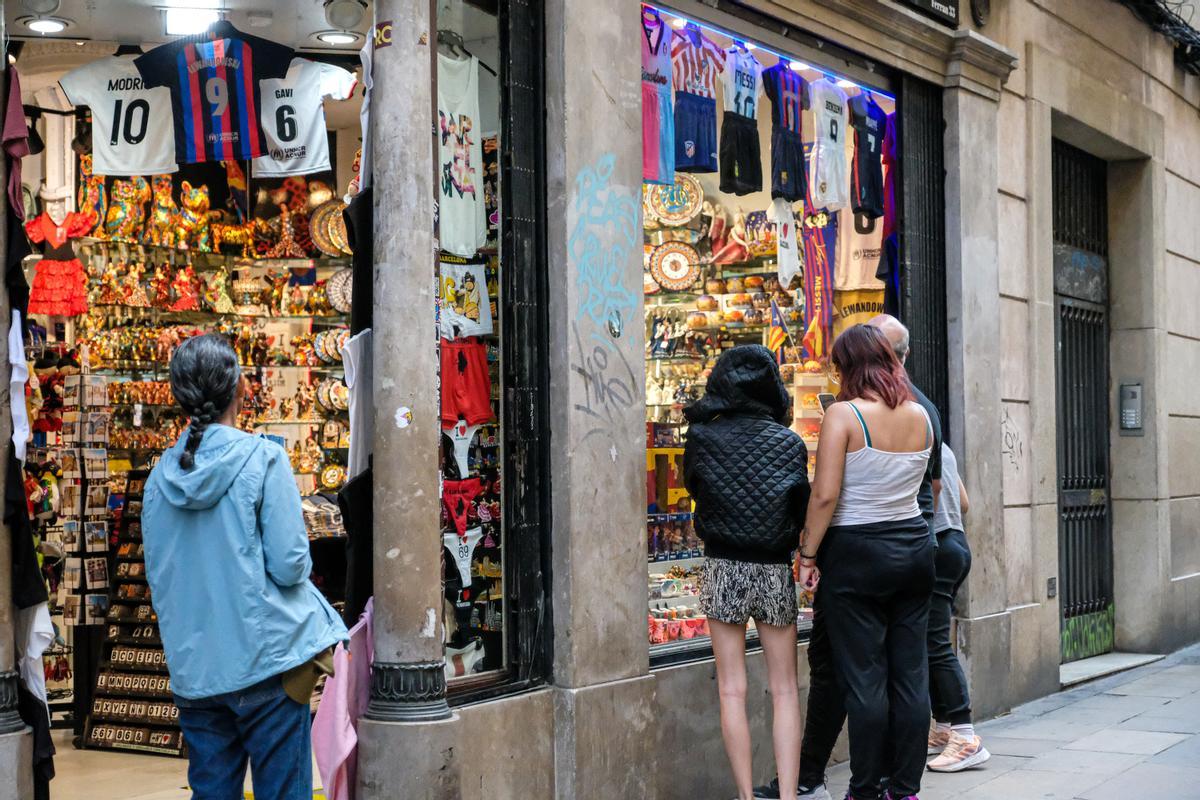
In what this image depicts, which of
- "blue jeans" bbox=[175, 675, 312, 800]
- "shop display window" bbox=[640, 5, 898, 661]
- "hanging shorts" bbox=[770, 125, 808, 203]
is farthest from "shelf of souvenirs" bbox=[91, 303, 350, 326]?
"blue jeans" bbox=[175, 675, 312, 800]

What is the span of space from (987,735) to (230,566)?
564 cm

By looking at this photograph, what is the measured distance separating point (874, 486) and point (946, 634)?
176 centimetres

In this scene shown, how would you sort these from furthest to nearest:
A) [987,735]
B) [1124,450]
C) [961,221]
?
[1124,450] → [961,221] → [987,735]

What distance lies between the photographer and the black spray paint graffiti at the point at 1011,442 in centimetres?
920

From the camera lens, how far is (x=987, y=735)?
8.10 m

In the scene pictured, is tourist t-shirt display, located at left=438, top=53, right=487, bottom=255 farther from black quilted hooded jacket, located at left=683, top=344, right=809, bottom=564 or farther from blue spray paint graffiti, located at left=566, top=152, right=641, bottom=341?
black quilted hooded jacket, located at left=683, top=344, right=809, bottom=564

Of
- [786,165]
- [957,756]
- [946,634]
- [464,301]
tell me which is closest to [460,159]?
[464,301]

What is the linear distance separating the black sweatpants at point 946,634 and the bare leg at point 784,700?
1.25m

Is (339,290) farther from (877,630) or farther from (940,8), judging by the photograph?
(877,630)

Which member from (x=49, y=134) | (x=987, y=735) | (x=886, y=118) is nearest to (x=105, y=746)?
(x=49, y=134)

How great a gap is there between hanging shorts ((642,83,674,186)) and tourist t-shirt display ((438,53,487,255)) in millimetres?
1030

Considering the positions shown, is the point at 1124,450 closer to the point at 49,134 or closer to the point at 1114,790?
the point at 1114,790

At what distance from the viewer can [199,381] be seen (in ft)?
12.5

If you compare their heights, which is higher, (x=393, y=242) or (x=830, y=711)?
(x=393, y=242)
